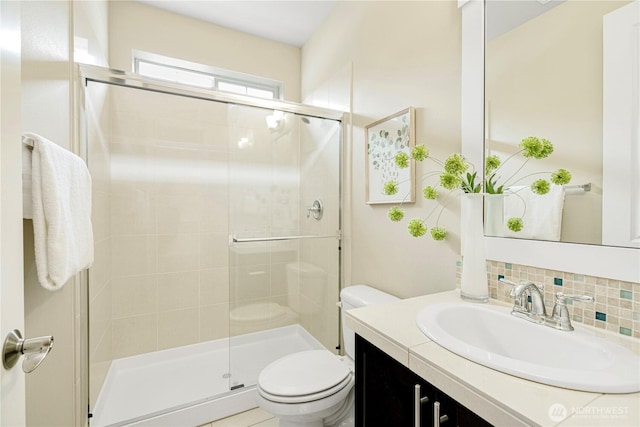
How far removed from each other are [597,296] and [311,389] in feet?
3.41

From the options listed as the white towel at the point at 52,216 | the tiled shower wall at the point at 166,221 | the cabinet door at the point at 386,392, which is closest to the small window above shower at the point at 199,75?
the tiled shower wall at the point at 166,221

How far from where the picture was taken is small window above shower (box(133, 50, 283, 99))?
7.47ft

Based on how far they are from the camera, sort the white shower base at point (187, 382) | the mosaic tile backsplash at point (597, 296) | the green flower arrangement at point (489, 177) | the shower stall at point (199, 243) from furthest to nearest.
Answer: the shower stall at point (199, 243) → the white shower base at point (187, 382) → the green flower arrangement at point (489, 177) → the mosaic tile backsplash at point (597, 296)

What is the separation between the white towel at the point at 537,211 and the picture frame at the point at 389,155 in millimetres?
463

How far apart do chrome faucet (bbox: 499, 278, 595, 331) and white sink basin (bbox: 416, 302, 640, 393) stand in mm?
24

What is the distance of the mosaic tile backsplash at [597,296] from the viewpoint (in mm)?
744

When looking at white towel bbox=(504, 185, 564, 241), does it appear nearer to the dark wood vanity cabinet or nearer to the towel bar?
the dark wood vanity cabinet

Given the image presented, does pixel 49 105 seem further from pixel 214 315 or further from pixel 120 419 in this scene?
pixel 214 315

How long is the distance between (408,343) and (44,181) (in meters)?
1.14

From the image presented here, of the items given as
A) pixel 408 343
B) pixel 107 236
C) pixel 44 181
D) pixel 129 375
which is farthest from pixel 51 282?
pixel 129 375

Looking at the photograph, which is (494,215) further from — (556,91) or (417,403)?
(417,403)

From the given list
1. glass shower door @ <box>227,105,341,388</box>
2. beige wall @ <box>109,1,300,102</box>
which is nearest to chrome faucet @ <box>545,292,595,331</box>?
glass shower door @ <box>227,105,341,388</box>

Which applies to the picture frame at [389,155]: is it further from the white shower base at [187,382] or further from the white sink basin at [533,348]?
the white shower base at [187,382]

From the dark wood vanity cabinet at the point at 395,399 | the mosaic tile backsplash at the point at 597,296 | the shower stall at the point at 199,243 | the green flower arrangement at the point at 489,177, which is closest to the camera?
the dark wood vanity cabinet at the point at 395,399
